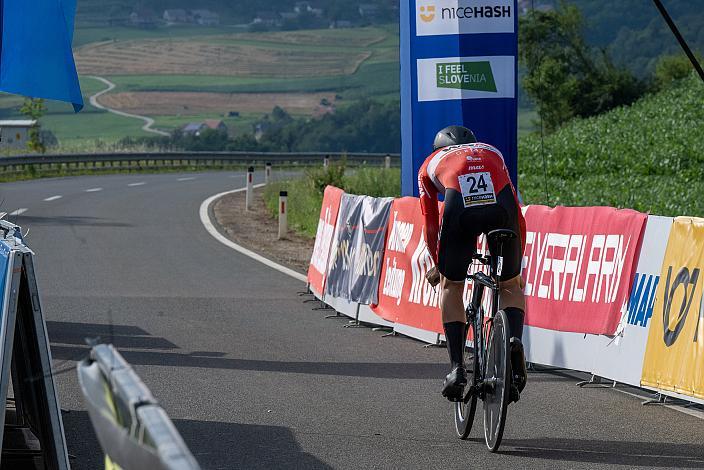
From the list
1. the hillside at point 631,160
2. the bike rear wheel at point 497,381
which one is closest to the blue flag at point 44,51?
the bike rear wheel at point 497,381

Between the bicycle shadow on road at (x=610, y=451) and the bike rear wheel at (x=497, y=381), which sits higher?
the bike rear wheel at (x=497, y=381)

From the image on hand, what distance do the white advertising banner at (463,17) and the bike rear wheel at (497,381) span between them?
7887mm

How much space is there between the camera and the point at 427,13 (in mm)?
14414

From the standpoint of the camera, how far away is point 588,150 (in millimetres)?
43125

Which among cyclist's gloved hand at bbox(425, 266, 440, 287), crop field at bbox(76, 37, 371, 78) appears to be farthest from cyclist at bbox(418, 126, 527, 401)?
crop field at bbox(76, 37, 371, 78)

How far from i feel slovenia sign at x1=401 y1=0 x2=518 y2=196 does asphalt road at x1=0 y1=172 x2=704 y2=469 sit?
2.70 meters

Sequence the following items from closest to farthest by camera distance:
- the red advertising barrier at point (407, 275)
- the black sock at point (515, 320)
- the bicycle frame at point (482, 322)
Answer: the black sock at point (515, 320), the bicycle frame at point (482, 322), the red advertising barrier at point (407, 275)

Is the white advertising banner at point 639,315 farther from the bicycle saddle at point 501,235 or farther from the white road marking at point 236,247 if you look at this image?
the white road marking at point 236,247

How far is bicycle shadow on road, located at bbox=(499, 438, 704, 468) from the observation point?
663cm

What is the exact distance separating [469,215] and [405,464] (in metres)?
1.49

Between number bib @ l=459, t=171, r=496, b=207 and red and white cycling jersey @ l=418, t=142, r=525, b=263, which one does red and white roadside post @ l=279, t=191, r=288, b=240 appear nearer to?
red and white cycling jersey @ l=418, t=142, r=525, b=263

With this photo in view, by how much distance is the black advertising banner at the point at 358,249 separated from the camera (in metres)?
12.2

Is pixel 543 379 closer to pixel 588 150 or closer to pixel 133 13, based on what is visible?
pixel 588 150

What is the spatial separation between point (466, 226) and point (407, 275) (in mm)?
4362
